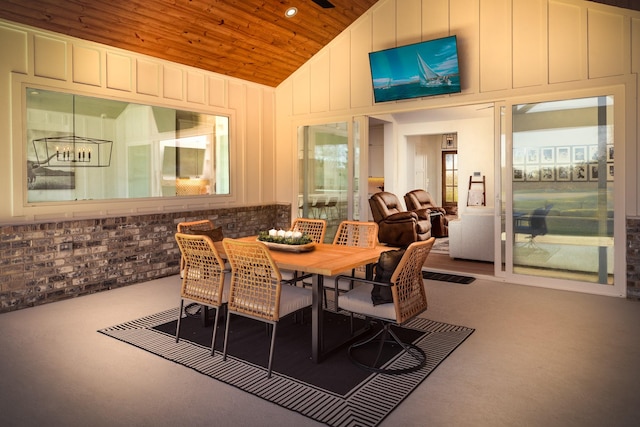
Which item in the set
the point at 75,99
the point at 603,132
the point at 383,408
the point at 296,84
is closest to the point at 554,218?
the point at 603,132

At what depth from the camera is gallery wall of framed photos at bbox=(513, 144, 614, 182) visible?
5.16 metres

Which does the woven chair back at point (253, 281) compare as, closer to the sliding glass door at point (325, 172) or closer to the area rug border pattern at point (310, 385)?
the area rug border pattern at point (310, 385)

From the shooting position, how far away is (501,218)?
229 inches

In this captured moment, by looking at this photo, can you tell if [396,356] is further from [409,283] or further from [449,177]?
[449,177]

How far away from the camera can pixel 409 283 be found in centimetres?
313

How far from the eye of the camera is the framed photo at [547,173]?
5.44m

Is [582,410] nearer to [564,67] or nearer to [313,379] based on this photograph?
[313,379]

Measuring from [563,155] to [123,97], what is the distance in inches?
209

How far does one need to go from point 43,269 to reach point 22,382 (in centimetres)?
222

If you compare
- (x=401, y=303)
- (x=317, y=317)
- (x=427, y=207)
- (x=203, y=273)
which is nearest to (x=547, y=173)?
(x=401, y=303)

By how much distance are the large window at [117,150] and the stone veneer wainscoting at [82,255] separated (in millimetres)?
353

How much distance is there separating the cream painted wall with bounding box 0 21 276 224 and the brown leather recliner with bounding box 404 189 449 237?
2.79 m

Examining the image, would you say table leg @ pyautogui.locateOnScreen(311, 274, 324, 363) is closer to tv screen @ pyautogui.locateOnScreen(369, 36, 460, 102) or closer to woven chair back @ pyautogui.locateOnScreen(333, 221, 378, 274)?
woven chair back @ pyautogui.locateOnScreen(333, 221, 378, 274)

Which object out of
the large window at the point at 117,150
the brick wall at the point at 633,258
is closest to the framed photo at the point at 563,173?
the brick wall at the point at 633,258
